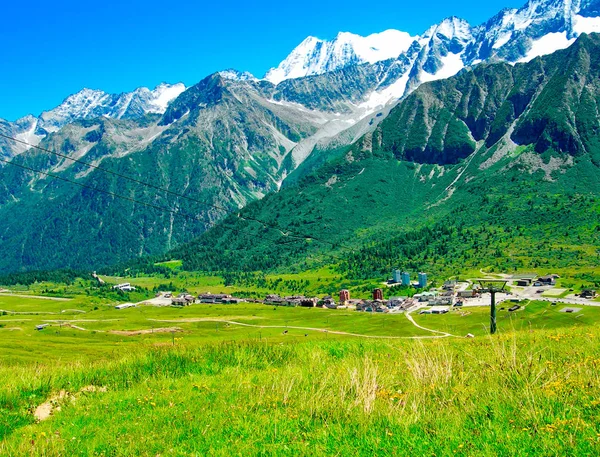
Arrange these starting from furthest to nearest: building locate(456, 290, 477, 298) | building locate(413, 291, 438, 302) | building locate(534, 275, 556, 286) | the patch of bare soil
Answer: building locate(413, 291, 438, 302) → building locate(534, 275, 556, 286) → building locate(456, 290, 477, 298) → the patch of bare soil

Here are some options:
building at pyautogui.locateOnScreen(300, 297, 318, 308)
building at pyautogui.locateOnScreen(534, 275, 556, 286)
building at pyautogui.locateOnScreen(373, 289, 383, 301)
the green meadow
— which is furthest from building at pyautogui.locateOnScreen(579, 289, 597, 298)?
the green meadow

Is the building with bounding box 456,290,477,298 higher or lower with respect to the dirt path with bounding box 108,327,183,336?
higher

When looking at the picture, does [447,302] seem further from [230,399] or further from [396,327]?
[230,399]

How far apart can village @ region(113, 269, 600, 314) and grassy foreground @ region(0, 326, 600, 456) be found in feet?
327

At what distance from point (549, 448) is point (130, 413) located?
7.26 metres

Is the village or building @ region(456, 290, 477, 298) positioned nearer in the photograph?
the village

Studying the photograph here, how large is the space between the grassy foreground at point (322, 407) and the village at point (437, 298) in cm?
9961

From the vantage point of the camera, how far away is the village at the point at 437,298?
384 feet

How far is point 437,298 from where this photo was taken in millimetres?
132750

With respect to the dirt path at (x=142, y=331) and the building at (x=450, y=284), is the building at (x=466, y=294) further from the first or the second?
the dirt path at (x=142, y=331)

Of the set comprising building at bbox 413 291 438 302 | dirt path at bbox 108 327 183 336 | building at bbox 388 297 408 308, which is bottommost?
dirt path at bbox 108 327 183 336

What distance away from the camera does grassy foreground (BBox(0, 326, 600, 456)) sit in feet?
25.3

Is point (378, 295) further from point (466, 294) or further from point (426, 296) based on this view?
point (466, 294)

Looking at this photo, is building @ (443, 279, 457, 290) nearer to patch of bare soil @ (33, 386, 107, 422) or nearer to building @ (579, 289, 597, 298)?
building @ (579, 289, 597, 298)
